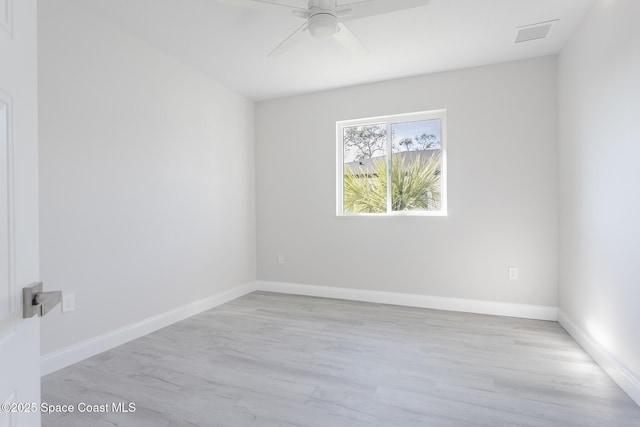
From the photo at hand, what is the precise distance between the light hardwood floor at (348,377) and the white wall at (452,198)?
2.06 feet

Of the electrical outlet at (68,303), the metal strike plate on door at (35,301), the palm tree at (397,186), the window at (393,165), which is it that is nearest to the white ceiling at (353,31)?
the window at (393,165)

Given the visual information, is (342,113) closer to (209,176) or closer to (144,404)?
(209,176)

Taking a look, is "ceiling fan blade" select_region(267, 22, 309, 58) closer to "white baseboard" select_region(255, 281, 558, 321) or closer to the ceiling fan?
the ceiling fan

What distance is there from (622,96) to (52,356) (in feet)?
13.1

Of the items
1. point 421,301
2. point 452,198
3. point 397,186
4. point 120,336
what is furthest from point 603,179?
point 120,336

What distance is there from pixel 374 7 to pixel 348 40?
407 mm

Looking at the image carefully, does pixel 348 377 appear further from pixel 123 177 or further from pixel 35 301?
pixel 123 177

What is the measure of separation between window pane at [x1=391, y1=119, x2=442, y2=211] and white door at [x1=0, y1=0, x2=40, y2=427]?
3413 millimetres

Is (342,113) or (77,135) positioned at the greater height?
(342,113)

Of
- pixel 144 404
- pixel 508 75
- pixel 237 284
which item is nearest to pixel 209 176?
pixel 237 284

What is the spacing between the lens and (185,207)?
329 centimetres

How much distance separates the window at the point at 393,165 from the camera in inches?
142

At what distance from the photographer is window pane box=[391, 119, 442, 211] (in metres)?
3.60

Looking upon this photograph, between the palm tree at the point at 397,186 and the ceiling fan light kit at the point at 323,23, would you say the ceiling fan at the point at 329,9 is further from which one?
the palm tree at the point at 397,186
